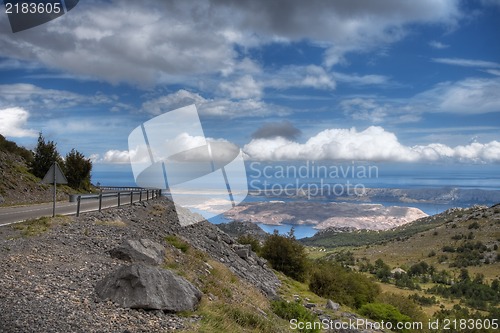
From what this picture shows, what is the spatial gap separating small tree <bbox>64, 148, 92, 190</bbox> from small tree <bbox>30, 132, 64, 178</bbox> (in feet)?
5.74

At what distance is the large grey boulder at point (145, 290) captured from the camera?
11047 mm

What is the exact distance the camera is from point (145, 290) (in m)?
11.2

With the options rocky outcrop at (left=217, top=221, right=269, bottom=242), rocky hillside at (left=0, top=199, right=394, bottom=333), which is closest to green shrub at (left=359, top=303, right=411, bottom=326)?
rocky hillside at (left=0, top=199, right=394, bottom=333)

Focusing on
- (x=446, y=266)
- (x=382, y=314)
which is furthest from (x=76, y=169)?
(x=446, y=266)

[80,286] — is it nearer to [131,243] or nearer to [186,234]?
[131,243]

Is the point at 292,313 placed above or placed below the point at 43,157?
below

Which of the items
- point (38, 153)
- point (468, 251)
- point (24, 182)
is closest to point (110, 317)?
point (24, 182)

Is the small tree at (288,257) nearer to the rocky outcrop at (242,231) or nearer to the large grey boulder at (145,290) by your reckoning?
the rocky outcrop at (242,231)

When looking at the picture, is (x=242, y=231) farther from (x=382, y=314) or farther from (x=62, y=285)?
(x=62, y=285)

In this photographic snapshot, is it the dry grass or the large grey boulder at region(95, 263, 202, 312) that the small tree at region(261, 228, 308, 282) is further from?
the large grey boulder at region(95, 263, 202, 312)

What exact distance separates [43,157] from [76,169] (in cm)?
451

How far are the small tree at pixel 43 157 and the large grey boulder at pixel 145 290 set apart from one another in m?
43.1

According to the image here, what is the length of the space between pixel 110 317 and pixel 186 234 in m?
20.7

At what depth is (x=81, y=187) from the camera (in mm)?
55531
